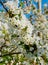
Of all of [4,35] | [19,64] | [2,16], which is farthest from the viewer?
[19,64]

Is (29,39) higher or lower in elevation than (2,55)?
higher

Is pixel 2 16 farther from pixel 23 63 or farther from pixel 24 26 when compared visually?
pixel 23 63

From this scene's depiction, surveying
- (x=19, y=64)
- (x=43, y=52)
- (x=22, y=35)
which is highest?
(x=22, y=35)

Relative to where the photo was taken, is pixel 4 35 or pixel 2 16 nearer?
pixel 4 35

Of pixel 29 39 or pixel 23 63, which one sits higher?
pixel 29 39

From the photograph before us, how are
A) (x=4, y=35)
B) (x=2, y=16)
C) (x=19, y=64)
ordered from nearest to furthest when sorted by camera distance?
1. (x=4, y=35)
2. (x=2, y=16)
3. (x=19, y=64)

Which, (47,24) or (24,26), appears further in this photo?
(47,24)

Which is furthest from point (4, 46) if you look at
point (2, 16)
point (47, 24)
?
point (47, 24)

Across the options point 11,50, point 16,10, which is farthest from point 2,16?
point 11,50

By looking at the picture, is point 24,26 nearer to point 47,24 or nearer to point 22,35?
point 22,35
